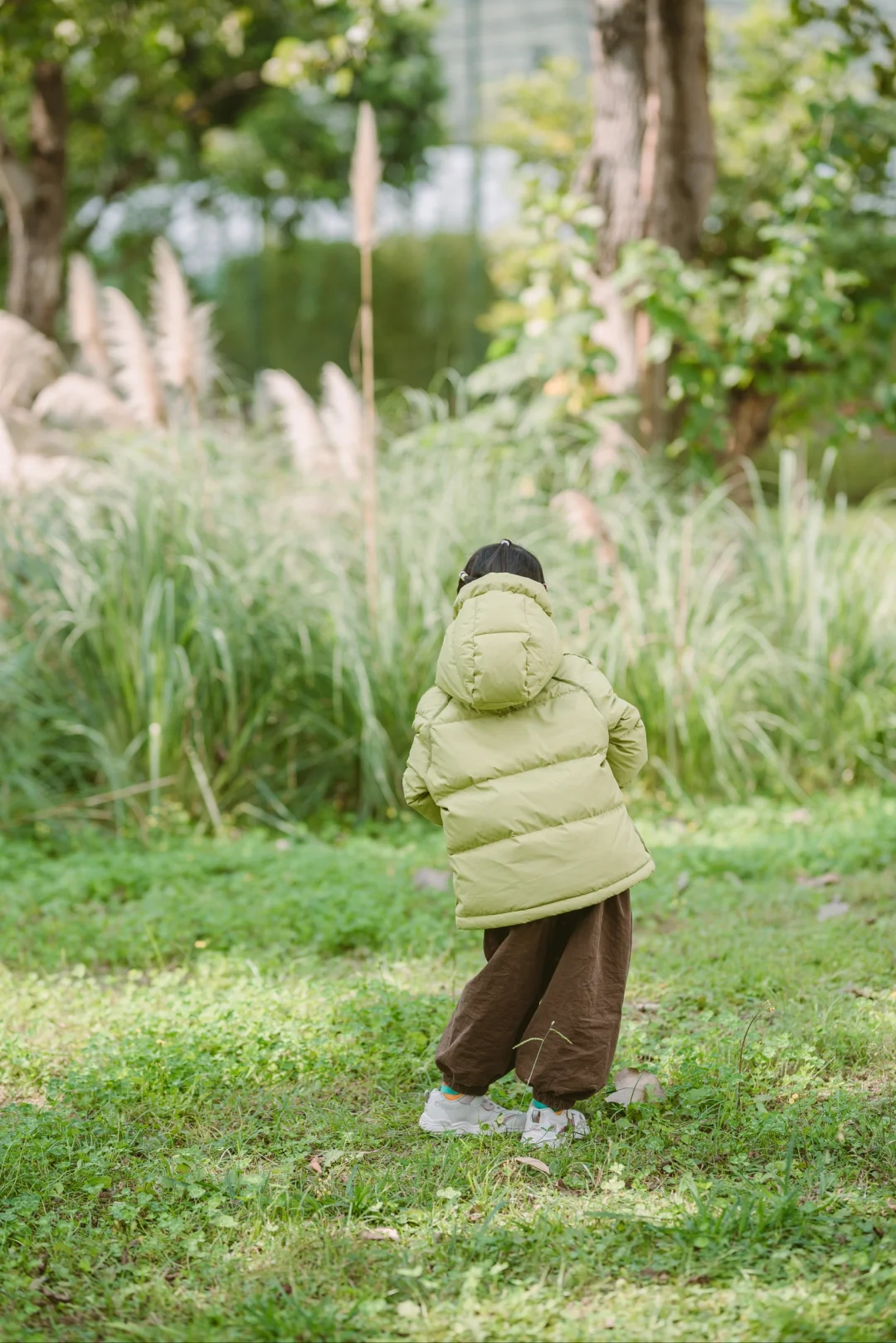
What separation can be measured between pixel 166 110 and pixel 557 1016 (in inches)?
562

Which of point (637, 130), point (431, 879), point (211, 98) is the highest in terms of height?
point (211, 98)

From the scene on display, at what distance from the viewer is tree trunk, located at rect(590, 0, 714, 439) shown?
24.1 ft

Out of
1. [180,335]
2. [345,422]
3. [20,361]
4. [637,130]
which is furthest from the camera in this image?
[637,130]

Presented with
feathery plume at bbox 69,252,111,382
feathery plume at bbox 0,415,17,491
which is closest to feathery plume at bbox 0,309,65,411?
feathery plume at bbox 69,252,111,382

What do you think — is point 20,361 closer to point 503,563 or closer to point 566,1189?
point 503,563

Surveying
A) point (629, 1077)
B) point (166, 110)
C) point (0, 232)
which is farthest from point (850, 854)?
point (0, 232)

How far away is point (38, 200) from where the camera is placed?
11.8 meters

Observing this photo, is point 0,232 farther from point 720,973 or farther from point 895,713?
point 720,973

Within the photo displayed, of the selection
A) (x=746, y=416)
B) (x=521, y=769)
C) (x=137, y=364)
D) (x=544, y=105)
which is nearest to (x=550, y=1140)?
(x=521, y=769)

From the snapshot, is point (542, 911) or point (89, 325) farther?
point (89, 325)

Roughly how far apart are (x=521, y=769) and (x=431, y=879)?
2.13 metres

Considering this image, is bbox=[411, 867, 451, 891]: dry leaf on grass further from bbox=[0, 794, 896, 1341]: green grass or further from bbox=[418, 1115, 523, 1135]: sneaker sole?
bbox=[418, 1115, 523, 1135]: sneaker sole

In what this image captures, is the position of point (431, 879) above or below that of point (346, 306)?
below

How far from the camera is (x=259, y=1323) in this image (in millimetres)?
2107
